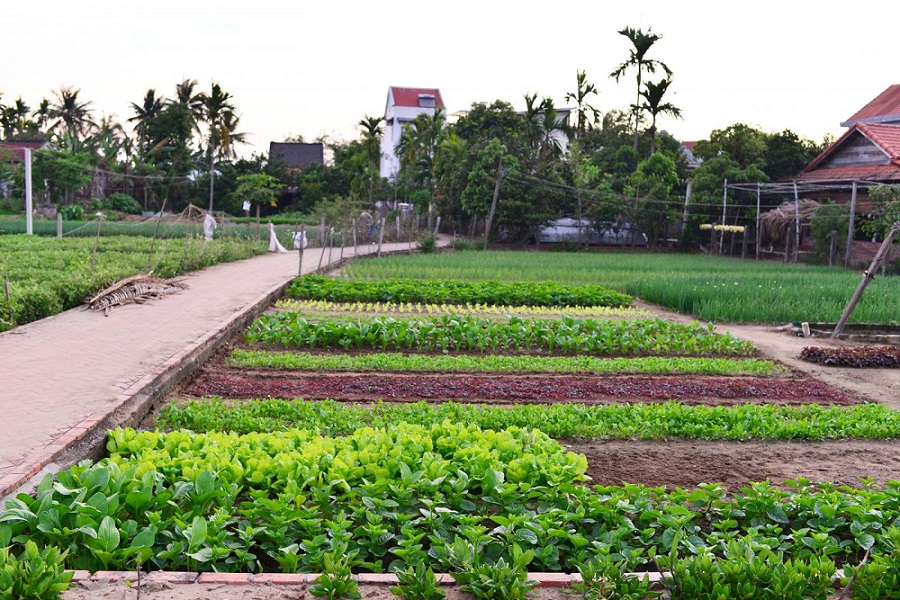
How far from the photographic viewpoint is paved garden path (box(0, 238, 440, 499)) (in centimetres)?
568

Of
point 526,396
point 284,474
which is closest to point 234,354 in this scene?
point 526,396

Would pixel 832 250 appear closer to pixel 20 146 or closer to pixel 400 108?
pixel 400 108

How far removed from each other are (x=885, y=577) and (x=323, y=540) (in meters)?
2.86

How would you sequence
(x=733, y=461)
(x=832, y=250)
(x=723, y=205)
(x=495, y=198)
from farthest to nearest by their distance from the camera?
(x=495, y=198), (x=723, y=205), (x=832, y=250), (x=733, y=461)

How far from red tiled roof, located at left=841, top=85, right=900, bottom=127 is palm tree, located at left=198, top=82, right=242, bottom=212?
120ft

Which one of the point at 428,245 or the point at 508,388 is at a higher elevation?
the point at 428,245

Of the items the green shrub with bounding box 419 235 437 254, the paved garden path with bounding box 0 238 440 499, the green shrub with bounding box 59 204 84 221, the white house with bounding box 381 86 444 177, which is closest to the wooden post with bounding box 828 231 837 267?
the green shrub with bounding box 419 235 437 254

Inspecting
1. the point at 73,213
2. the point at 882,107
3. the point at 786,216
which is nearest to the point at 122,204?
the point at 73,213

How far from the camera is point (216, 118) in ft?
172

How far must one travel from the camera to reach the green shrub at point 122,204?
47031mm

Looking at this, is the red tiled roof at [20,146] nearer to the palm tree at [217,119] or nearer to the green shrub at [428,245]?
the palm tree at [217,119]

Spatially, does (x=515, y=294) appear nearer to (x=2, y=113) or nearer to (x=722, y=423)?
(x=722, y=423)

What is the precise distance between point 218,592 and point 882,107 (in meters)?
42.3

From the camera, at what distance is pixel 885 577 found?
3982mm
